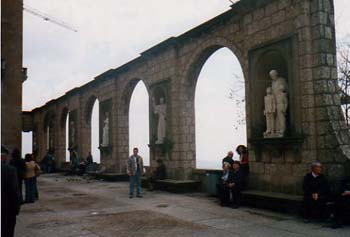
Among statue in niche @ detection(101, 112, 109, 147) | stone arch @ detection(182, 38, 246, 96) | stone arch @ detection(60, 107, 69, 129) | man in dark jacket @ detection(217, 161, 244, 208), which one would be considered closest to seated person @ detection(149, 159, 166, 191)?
stone arch @ detection(182, 38, 246, 96)

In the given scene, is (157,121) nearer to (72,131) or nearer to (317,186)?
(317,186)

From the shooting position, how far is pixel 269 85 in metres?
9.10

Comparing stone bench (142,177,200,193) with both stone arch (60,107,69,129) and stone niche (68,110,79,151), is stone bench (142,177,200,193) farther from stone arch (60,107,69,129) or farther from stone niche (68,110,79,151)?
stone arch (60,107,69,129)

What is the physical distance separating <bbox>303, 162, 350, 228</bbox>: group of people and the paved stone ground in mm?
314

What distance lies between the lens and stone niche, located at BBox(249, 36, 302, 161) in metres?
8.09

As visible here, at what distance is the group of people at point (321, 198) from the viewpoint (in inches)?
260

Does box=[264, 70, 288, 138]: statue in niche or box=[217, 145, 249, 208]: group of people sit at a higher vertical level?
box=[264, 70, 288, 138]: statue in niche

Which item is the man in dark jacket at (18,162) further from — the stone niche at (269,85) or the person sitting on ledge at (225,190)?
the stone niche at (269,85)

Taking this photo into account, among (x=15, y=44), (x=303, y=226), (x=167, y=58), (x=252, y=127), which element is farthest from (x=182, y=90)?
(x=15, y=44)

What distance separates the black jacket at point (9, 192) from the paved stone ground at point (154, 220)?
1821 mm

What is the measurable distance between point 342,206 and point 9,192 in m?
5.22

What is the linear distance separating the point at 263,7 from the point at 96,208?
6.08m

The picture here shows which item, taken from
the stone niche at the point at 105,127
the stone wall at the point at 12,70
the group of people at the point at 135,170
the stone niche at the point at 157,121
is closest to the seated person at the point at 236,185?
the group of people at the point at 135,170

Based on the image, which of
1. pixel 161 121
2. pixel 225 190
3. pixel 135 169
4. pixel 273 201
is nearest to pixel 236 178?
pixel 225 190
